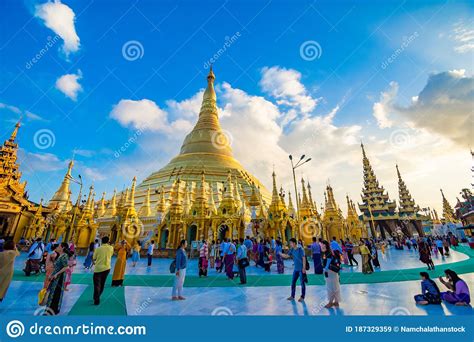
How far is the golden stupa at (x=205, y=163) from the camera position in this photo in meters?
38.4

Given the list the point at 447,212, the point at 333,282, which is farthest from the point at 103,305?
the point at 447,212

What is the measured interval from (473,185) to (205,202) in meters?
49.3

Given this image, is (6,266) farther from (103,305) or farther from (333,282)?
(333,282)

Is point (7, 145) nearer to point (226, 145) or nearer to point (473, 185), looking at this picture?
point (226, 145)

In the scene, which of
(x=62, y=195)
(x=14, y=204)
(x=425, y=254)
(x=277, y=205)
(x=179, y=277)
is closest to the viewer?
(x=179, y=277)

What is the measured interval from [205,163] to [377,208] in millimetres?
38590

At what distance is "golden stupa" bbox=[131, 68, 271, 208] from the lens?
1513 inches

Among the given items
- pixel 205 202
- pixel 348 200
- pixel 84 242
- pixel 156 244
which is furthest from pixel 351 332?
pixel 348 200

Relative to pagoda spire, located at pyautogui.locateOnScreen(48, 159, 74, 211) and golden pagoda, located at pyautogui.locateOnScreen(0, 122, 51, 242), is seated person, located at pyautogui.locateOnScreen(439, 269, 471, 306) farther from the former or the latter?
pagoda spire, located at pyautogui.locateOnScreen(48, 159, 74, 211)

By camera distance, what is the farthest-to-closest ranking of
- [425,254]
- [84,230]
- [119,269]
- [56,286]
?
1. [84,230]
2. [425,254]
3. [119,269]
4. [56,286]

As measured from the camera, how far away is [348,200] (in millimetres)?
39125

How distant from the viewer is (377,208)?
50.8 m

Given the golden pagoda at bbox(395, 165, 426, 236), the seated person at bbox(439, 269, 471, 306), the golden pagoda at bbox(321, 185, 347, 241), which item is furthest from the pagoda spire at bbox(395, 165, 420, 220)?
the seated person at bbox(439, 269, 471, 306)

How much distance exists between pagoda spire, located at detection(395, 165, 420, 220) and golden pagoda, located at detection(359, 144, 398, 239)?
199 cm
